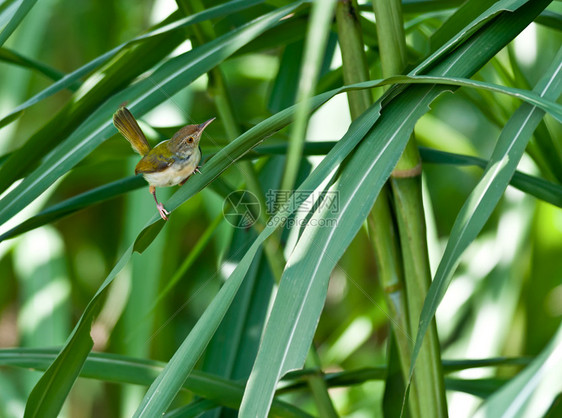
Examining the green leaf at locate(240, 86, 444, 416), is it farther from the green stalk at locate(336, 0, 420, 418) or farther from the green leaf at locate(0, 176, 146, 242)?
the green leaf at locate(0, 176, 146, 242)

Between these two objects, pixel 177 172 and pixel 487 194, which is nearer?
pixel 487 194

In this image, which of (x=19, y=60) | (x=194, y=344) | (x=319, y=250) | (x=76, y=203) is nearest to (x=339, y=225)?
(x=319, y=250)

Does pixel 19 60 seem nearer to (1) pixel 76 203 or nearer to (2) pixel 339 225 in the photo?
(1) pixel 76 203

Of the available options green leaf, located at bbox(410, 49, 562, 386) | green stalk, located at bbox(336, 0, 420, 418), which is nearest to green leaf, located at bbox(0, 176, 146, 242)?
green stalk, located at bbox(336, 0, 420, 418)

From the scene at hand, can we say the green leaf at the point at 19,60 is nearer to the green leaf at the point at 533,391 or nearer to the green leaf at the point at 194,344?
the green leaf at the point at 194,344

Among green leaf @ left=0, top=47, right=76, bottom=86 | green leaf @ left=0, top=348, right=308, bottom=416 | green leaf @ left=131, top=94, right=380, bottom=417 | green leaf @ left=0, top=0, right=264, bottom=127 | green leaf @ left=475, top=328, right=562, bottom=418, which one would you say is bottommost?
green leaf @ left=475, top=328, right=562, bottom=418

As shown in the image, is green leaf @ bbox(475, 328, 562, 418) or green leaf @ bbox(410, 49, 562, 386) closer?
green leaf @ bbox(475, 328, 562, 418)
